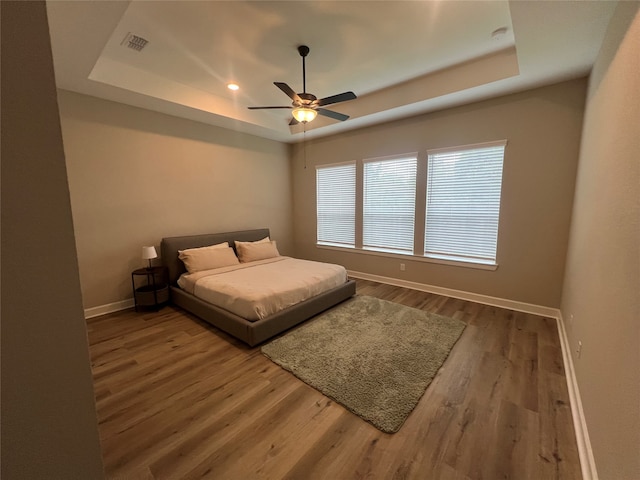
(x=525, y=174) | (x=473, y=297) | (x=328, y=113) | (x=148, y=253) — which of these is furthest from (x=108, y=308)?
(x=525, y=174)

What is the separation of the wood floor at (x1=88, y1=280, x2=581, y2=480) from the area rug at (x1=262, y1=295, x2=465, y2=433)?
9cm

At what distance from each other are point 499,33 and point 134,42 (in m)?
3.57

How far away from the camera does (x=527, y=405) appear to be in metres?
1.88

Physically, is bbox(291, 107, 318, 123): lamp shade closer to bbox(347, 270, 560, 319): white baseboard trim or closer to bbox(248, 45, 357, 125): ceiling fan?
bbox(248, 45, 357, 125): ceiling fan

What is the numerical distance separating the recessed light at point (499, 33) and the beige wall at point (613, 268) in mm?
783

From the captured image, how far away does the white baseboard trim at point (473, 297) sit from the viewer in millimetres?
3307

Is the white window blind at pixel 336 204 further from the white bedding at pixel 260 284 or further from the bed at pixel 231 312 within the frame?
the bed at pixel 231 312

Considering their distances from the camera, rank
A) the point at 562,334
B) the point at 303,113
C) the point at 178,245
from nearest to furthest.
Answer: the point at 562,334, the point at 303,113, the point at 178,245

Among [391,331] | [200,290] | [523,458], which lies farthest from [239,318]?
[523,458]

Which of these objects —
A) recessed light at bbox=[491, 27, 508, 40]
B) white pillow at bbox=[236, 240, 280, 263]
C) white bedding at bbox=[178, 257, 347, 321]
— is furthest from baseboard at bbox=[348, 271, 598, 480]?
recessed light at bbox=[491, 27, 508, 40]

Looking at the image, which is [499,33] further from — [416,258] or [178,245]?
[178,245]

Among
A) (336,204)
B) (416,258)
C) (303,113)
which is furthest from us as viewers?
(336,204)

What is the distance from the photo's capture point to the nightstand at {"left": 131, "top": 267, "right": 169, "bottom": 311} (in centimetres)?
350

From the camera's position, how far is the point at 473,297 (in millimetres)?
3811
